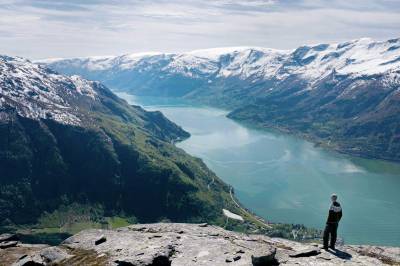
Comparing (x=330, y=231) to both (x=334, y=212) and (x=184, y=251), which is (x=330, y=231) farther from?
(x=184, y=251)

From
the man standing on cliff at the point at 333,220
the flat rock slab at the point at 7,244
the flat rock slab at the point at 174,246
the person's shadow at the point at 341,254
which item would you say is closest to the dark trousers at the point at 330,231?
the man standing on cliff at the point at 333,220

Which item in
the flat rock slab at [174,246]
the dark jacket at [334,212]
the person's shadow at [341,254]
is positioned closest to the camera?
the flat rock slab at [174,246]

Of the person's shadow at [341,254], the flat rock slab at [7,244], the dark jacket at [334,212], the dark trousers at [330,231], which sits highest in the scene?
the dark jacket at [334,212]

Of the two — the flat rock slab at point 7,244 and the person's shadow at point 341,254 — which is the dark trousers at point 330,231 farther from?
the flat rock slab at point 7,244

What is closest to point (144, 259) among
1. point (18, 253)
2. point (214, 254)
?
point (214, 254)

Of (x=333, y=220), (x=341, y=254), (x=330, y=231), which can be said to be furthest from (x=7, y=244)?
(x=341, y=254)

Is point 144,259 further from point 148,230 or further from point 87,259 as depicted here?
point 148,230

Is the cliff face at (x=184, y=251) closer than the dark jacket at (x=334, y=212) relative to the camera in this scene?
Yes

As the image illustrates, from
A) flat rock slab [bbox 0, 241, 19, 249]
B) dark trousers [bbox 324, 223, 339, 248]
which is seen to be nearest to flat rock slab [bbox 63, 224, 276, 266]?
dark trousers [bbox 324, 223, 339, 248]

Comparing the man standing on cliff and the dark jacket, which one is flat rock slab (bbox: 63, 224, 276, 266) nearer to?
the man standing on cliff
